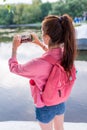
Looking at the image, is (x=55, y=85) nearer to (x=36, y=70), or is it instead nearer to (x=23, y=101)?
(x=36, y=70)

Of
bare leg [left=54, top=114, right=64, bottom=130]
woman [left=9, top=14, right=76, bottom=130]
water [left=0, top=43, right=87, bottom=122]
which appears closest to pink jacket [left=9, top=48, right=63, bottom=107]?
woman [left=9, top=14, right=76, bottom=130]

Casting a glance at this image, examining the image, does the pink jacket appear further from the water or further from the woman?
the water

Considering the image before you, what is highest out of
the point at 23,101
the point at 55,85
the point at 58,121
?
the point at 55,85

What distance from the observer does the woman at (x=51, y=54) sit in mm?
1167

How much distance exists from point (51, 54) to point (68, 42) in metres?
0.08

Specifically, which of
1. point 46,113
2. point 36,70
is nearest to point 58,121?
point 46,113

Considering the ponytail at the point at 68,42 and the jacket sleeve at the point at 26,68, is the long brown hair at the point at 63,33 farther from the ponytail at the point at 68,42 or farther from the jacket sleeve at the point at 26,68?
the jacket sleeve at the point at 26,68

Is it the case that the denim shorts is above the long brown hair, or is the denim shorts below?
below

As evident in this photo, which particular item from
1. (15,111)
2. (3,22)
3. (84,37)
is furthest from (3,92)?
(3,22)

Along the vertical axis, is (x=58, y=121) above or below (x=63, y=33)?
below

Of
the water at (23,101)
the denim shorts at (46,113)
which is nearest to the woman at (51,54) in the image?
the denim shorts at (46,113)

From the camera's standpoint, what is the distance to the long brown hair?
117cm

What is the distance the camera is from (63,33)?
3.88 feet

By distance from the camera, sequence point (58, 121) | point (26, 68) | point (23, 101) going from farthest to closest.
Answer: point (23, 101) → point (58, 121) → point (26, 68)
